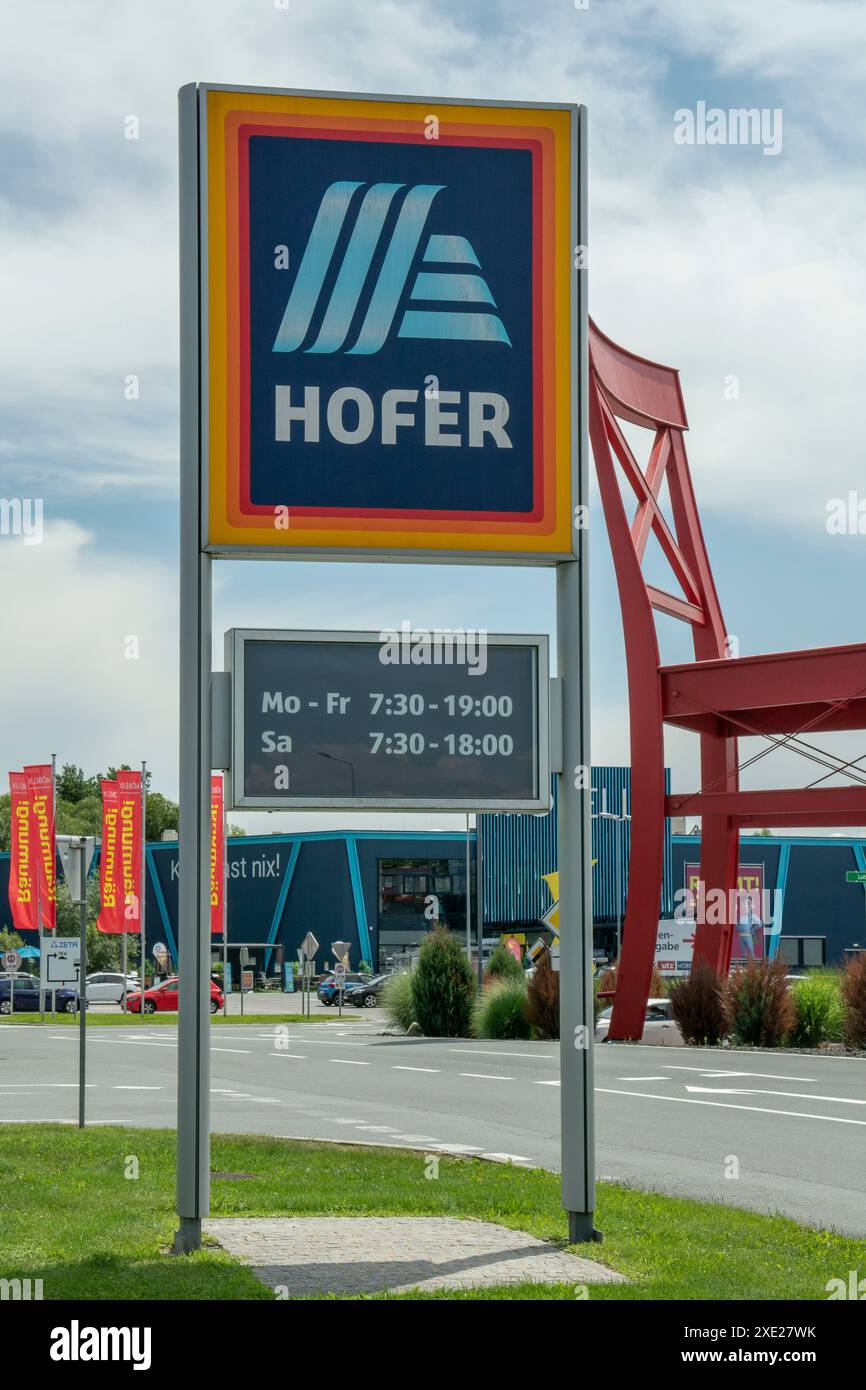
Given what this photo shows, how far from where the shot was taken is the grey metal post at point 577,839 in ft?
28.5

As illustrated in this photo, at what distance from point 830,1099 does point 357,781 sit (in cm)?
1188

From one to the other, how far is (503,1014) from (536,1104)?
43.9 feet

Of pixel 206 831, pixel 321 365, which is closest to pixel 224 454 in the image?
pixel 321 365

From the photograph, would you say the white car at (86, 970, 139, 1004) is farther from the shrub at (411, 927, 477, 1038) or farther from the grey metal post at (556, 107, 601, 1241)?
→ the grey metal post at (556, 107, 601, 1241)

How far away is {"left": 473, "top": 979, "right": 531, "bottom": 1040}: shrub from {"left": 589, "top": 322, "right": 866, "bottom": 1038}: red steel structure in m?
4.28

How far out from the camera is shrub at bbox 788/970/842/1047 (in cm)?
2636

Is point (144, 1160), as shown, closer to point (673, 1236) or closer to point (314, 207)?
point (673, 1236)

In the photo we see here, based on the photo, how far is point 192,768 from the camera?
8.49m

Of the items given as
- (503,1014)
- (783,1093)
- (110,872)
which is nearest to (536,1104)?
(783,1093)

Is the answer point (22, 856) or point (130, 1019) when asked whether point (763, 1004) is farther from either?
point (22, 856)

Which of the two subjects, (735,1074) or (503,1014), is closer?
(735,1074)

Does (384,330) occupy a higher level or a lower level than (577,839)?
higher

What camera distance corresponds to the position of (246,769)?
852cm

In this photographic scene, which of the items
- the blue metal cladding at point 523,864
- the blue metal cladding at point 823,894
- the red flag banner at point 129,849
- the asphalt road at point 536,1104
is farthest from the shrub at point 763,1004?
the blue metal cladding at point 823,894
